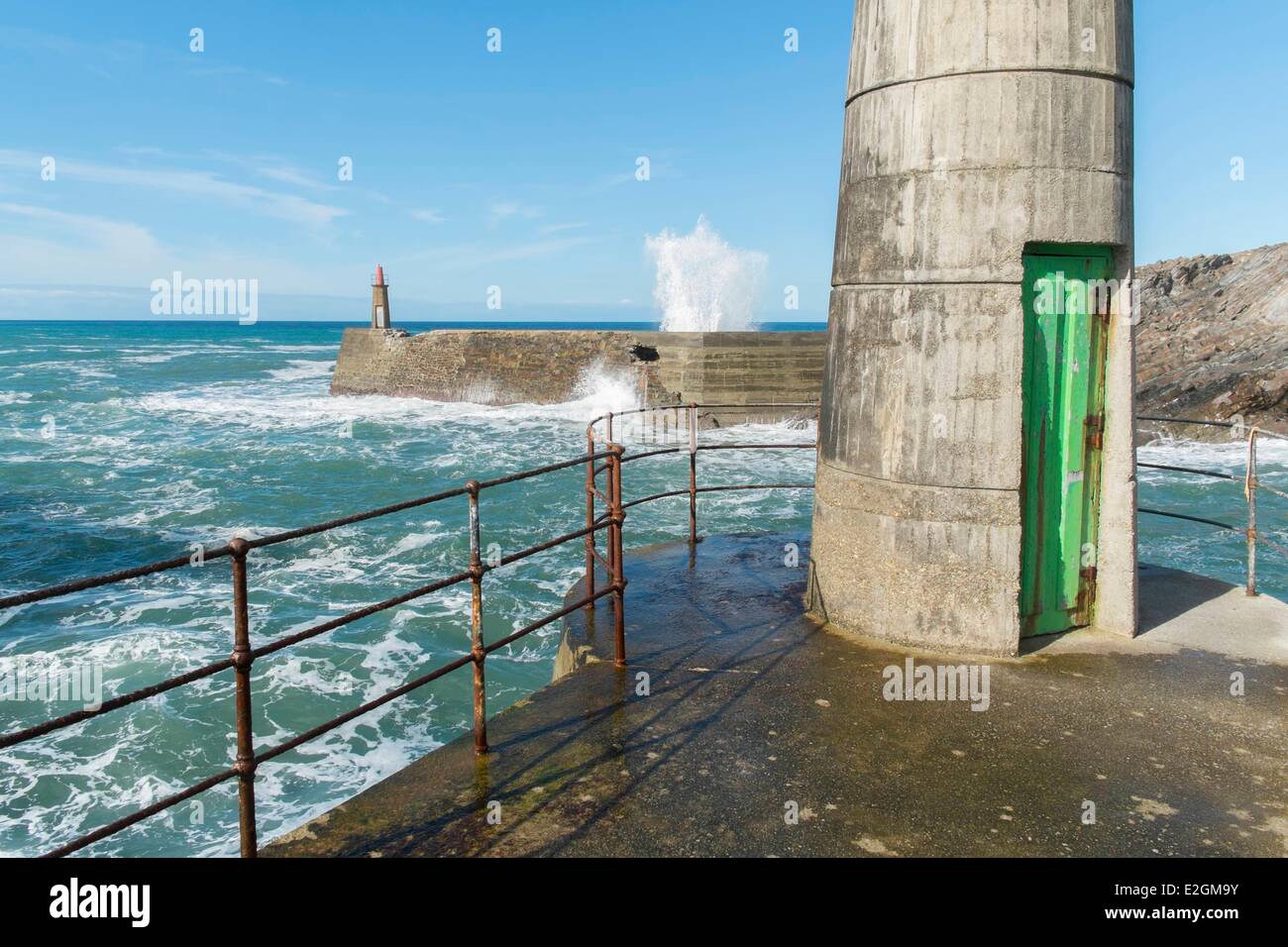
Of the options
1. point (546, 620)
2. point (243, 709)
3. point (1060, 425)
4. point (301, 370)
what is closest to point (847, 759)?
point (546, 620)

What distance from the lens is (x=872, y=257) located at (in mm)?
5145

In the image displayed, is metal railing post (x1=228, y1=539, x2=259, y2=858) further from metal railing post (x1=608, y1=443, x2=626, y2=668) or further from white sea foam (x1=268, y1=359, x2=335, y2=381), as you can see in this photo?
white sea foam (x1=268, y1=359, x2=335, y2=381)

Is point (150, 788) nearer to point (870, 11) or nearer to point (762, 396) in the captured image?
point (870, 11)

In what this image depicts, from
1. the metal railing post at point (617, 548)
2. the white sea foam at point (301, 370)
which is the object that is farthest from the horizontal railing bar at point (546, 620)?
the white sea foam at point (301, 370)

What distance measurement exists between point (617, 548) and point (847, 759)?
5.19 feet

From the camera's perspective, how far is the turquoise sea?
6.81m

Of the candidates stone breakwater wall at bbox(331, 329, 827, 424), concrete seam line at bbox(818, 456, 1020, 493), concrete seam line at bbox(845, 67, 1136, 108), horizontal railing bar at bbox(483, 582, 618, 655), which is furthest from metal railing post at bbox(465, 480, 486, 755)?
stone breakwater wall at bbox(331, 329, 827, 424)

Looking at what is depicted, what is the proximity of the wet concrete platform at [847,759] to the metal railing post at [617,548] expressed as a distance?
0.17m

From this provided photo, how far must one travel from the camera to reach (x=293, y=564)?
40.6 ft

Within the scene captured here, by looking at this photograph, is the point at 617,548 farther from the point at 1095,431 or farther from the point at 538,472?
the point at 1095,431

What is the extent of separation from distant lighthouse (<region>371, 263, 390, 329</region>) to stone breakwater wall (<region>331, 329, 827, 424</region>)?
2.73ft

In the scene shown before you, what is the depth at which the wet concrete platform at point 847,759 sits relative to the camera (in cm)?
324
